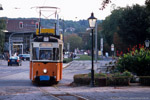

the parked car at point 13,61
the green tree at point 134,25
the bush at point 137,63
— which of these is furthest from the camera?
the green tree at point 134,25

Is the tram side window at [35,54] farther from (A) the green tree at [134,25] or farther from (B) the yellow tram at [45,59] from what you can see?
(A) the green tree at [134,25]

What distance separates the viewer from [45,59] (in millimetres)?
18203

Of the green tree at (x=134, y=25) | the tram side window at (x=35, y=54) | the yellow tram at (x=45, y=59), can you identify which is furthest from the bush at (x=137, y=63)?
the green tree at (x=134, y=25)

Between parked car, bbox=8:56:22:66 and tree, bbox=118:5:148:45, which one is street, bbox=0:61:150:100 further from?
tree, bbox=118:5:148:45

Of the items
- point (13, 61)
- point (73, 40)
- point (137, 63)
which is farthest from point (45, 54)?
point (73, 40)

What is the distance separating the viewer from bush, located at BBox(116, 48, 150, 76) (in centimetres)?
2012

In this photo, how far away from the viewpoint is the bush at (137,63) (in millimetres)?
20125

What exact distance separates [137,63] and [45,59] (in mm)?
6127

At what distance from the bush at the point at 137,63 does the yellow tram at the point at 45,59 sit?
15.9 ft

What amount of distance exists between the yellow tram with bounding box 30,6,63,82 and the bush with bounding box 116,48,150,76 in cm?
484

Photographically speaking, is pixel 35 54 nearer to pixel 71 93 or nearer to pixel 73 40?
pixel 71 93

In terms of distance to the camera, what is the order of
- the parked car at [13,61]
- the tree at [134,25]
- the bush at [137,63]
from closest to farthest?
the bush at [137,63]
the parked car at [13,61]
the tree at [134,25]

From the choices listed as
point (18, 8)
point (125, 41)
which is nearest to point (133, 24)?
point (125, 41)

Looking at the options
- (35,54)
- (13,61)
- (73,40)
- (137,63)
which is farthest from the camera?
(73,40)
